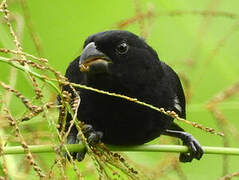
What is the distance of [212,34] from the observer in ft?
18.0

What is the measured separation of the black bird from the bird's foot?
0.07 feet

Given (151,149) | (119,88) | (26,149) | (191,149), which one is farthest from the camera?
(191,149)

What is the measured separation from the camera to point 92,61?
2852 millimetres

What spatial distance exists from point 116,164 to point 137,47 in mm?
994

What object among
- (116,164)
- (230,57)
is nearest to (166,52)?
(230,57)

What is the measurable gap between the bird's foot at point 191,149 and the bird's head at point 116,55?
42 cm

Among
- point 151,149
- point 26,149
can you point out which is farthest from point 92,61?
point 26,149

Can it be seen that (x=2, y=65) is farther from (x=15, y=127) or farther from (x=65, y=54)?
(x=15, y=127)

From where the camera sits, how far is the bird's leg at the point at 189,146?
325 centimetres

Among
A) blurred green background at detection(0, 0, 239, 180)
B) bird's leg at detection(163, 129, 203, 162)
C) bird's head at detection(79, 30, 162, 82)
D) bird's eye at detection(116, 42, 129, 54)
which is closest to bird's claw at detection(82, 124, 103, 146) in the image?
bird's head at detection(79, 30, 162, 82)

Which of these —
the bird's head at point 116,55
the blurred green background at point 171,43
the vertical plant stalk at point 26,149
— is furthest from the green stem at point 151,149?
the blurred green background at point 171,43

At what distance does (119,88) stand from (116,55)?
0.45 feet

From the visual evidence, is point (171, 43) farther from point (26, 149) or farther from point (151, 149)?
point (26, 149)

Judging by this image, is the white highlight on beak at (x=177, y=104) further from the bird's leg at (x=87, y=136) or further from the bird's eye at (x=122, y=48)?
the bird's leg at (x=87, y=136)
